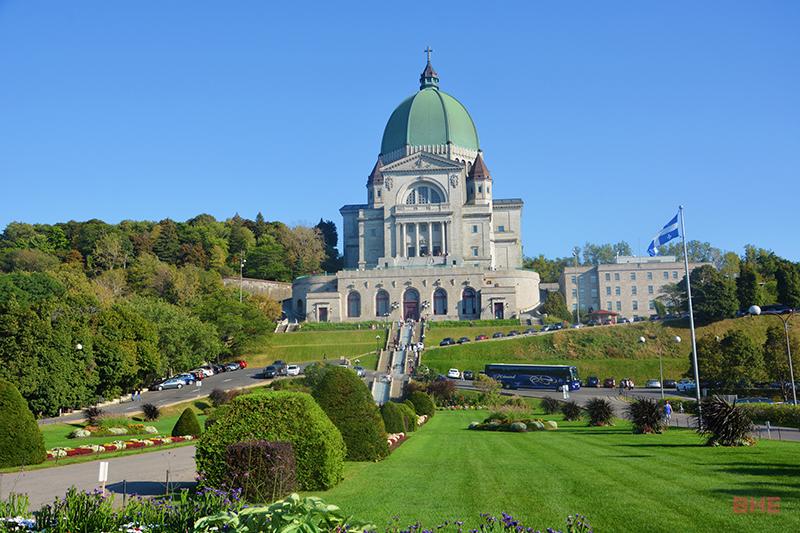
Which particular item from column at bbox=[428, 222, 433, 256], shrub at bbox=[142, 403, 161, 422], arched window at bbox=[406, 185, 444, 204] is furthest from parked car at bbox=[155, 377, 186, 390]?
arched window at bbox=[406, 185, 444, 204]

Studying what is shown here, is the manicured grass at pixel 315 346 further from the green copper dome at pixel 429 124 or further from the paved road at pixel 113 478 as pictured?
the paved road at pixel 113 478

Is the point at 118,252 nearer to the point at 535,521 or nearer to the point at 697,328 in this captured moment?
the point at 697,328

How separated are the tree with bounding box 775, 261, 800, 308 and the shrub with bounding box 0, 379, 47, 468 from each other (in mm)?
76948

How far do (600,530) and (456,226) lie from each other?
90.3 meters

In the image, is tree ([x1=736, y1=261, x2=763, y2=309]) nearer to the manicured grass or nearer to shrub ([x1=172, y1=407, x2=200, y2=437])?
the manicured grass

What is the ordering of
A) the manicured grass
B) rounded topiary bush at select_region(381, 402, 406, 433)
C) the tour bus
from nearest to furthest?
rounded topiary bush at select_region(381, 402, 406, 433) < the tour bus < the manicured grass

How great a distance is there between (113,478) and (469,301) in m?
73.7

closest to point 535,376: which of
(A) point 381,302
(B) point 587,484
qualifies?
(A) point 381,302

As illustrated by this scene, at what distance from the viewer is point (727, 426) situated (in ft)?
71.3

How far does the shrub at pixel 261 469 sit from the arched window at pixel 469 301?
252 feet

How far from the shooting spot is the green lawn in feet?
39.3

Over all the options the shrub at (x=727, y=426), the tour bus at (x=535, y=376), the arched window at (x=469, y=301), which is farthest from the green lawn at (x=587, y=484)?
the arched window at (x=469, y=301)

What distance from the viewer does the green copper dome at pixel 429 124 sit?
106125mm

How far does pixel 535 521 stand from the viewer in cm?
1169
